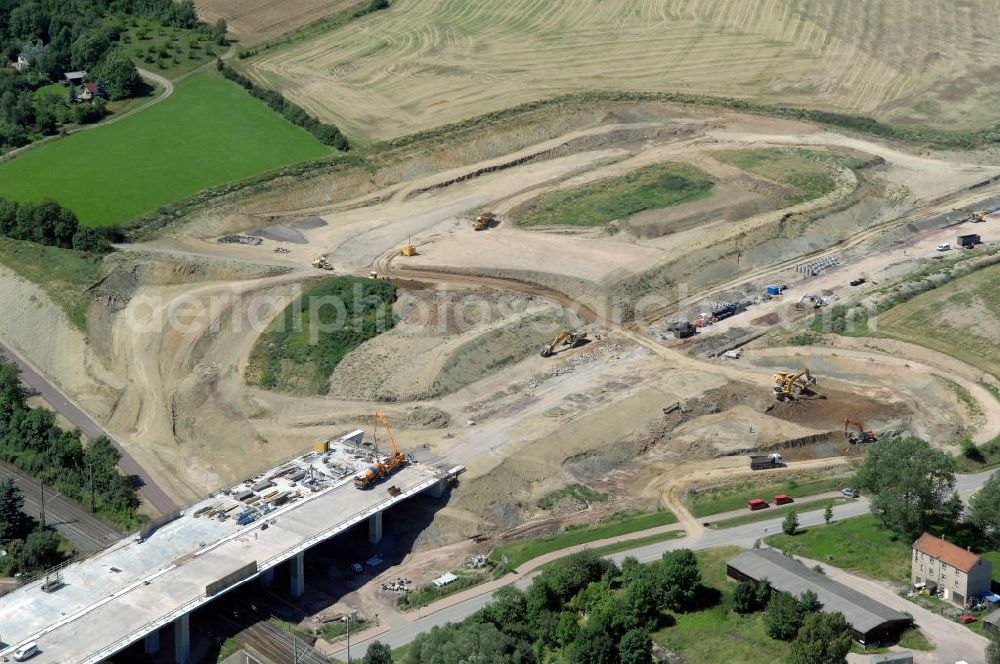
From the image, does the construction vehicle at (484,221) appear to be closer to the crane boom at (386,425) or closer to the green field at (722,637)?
the crane boom at (386,425)

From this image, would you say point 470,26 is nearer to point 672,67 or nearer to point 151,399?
point 672,67

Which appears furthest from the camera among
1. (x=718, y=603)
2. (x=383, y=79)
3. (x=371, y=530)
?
(x=383, y=79)

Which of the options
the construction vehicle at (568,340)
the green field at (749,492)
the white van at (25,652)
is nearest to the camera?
the white van at (25,652)

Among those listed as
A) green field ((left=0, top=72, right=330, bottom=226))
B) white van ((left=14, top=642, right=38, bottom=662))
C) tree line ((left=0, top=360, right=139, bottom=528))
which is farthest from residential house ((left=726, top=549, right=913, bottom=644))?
green field ((left=0, top=72, right=330, bottom=226))

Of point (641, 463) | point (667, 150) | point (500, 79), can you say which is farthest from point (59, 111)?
point (641, 463)

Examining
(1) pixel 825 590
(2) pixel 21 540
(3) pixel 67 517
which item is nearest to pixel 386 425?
(3) pixel 67 517

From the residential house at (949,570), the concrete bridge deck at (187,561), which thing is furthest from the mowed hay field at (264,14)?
the residential house at (949,570)
